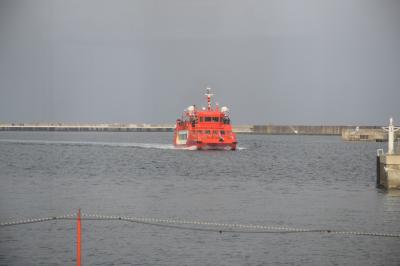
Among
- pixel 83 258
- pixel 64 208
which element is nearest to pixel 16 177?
pixel 64 208

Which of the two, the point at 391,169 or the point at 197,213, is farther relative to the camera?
the point at 391,169

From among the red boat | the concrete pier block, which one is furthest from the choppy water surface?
the red boat

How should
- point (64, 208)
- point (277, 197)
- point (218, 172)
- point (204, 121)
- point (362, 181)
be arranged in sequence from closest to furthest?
1. point (64, 208)
2. point (277, 197)
3. point (362, 181)
4. point (218, 172)
5. point (204, 121)

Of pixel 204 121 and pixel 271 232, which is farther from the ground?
pixel 204 121

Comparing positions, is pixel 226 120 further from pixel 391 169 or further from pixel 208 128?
pixel 391 169

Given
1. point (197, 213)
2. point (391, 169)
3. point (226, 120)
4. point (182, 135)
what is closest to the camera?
point (197, 213)

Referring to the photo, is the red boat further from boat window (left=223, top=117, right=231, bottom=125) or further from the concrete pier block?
the concrete pier block

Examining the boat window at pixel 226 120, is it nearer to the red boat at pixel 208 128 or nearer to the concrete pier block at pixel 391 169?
the red boat at pixel 208 128

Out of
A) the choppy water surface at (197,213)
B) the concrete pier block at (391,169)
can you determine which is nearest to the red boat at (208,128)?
the choppy water surface at (197,213)

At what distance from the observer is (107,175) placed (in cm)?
7594

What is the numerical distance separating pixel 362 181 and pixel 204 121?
38.3 meters

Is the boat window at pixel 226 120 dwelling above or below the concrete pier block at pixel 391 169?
above

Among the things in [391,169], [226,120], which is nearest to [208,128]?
[226,120]

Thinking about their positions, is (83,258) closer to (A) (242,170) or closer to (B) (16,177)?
(B) (16,177)
